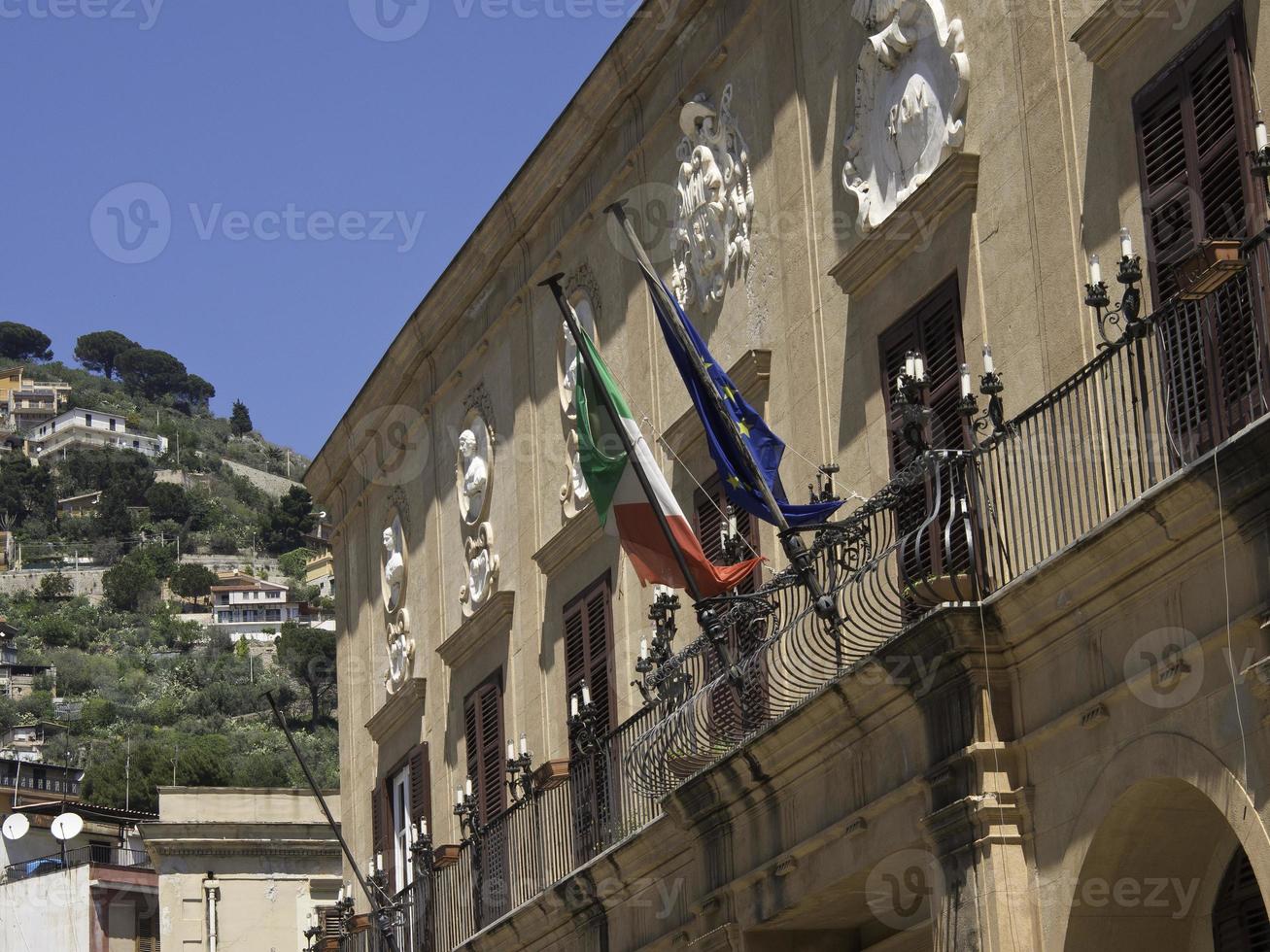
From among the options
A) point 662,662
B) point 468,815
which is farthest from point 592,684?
point 662,662

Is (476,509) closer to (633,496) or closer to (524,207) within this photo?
(524,207)

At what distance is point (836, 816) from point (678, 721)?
7.14 feet

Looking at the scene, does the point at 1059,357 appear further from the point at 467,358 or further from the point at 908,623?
the point at 467,358

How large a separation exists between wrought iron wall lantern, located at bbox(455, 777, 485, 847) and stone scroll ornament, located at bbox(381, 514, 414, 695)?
10.8ft

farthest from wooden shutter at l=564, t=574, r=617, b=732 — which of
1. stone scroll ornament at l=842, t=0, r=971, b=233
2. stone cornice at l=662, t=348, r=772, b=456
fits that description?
stone scroll ornament at l=842, t=0, r=971, b=233

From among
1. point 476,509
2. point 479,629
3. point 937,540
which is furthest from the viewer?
point 476,509

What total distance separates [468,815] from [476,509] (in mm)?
4133

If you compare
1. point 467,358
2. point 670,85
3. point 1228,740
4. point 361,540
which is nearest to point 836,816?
point 1228,740

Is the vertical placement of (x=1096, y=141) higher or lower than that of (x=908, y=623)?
higher

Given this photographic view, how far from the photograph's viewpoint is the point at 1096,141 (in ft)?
52.1

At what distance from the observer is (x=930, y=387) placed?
17578mm

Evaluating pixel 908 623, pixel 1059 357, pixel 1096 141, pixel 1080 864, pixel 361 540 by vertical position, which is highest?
pixel 361 540

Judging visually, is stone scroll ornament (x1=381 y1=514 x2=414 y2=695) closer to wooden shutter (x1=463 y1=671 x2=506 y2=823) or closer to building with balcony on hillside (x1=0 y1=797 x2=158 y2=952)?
wooden shutter (x1=463 y1=671 x2=506 y2=823)

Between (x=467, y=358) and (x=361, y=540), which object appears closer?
(x=467, y=358)
